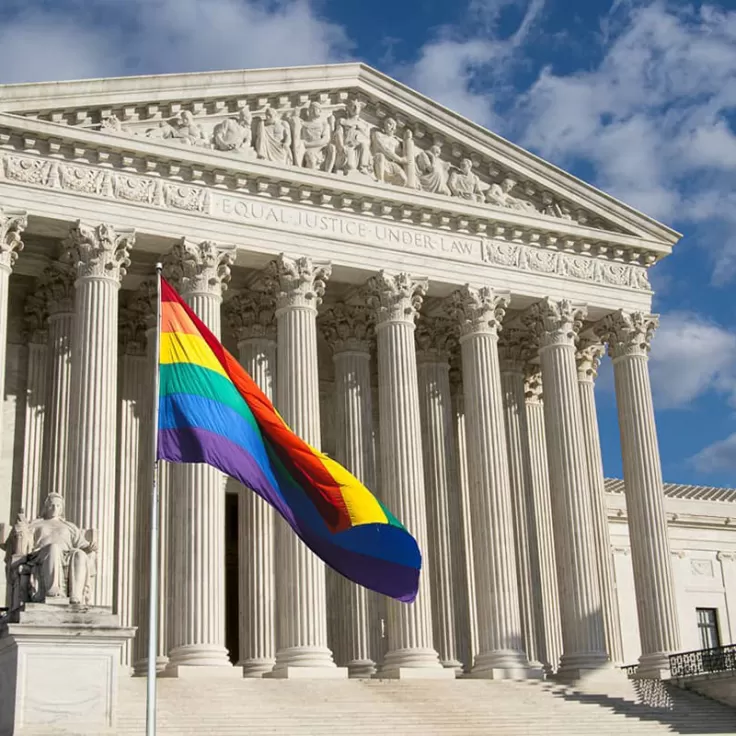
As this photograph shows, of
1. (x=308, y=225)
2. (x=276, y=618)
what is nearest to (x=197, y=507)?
(x=276, y=618)

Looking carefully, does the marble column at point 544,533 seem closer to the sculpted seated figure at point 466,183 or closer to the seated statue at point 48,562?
the sculpted seated figure at point 466,183

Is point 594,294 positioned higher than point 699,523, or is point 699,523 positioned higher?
point 594,294

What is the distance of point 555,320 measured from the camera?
40.8 metres

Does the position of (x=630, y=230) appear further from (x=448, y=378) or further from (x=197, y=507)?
(x=197, y=507)

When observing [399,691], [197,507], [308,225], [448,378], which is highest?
[308,225]

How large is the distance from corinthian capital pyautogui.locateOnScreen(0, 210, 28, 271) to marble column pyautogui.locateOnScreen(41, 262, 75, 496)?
7.43ft

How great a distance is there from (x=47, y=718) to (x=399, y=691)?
44.8ft

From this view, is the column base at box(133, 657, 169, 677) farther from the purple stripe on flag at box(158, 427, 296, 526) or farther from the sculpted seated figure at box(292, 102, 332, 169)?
the purple stripe on flag at box(158, 427, 296, 526)

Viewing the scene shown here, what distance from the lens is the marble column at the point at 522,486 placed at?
41.9 metres

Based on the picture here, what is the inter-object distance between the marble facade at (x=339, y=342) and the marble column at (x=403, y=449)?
8cm

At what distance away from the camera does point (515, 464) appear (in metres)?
43.2

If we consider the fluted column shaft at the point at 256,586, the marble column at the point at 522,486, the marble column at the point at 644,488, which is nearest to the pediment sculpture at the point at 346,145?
the marble column at the point at 644,488

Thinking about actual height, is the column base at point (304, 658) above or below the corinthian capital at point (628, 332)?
below

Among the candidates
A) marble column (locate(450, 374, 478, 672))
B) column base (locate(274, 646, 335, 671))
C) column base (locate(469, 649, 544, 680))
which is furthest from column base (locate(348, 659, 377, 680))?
column base (locate(274, 646, 335, 671))
